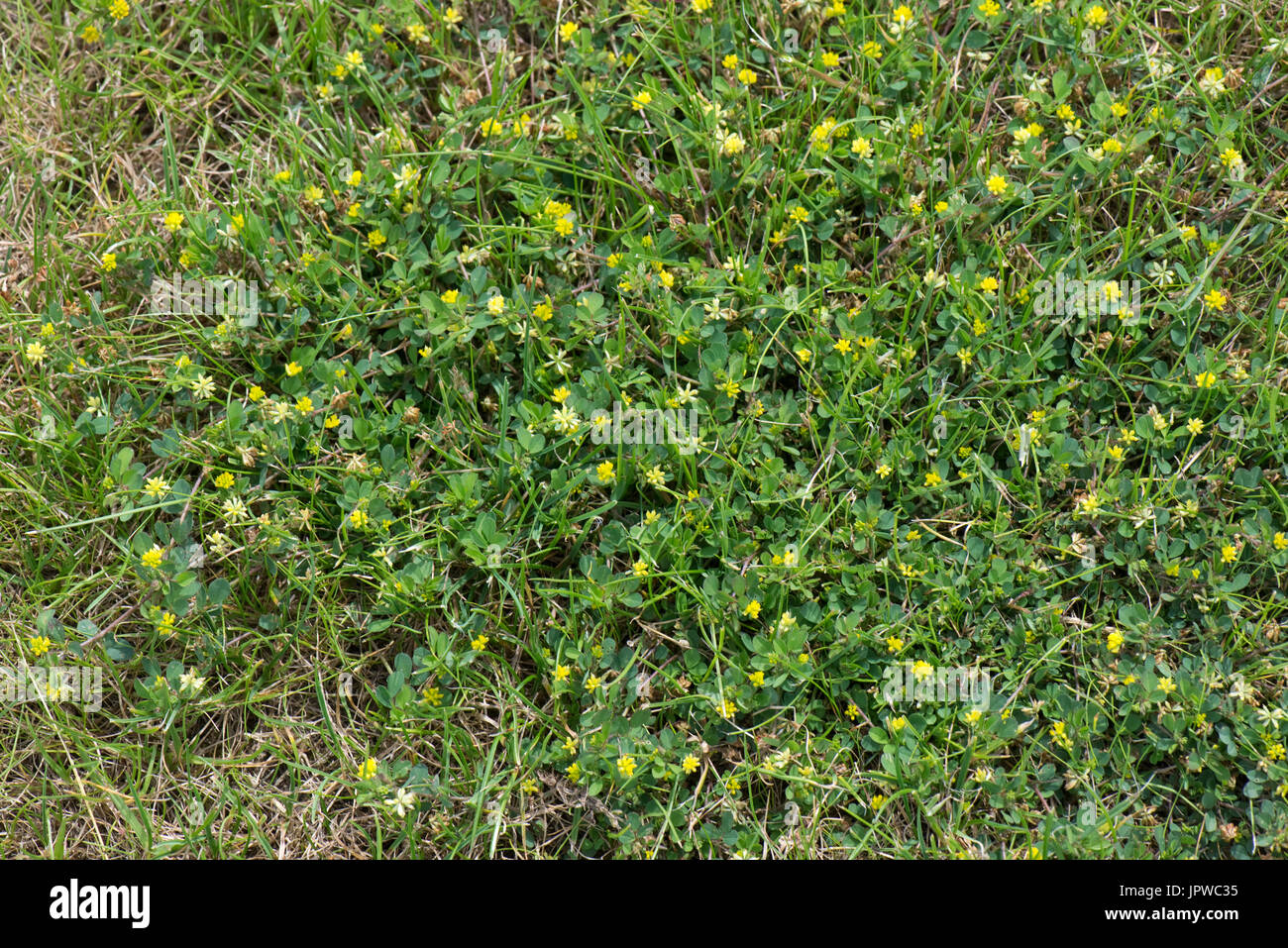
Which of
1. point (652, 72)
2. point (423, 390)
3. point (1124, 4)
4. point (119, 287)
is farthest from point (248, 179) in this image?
point (1124, 4)

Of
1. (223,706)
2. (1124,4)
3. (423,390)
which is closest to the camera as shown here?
(223,706)

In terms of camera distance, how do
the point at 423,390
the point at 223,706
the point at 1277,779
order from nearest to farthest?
the point at 1277,779 → the point at 223,706 → the point at 423,390

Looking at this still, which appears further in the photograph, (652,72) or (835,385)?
(652,72)

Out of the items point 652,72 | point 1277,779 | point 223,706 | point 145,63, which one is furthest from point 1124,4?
point 223,706

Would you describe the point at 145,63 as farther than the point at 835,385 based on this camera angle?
Yes

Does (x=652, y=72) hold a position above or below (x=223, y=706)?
above

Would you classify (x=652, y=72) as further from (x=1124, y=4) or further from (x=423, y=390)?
(x=1124, y=4)

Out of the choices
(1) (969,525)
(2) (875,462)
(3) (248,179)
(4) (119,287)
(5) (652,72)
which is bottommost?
(1) (969,525)

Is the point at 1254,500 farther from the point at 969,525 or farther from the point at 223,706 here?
the point at 223,706

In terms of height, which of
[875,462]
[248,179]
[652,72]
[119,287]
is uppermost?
[652,72]
